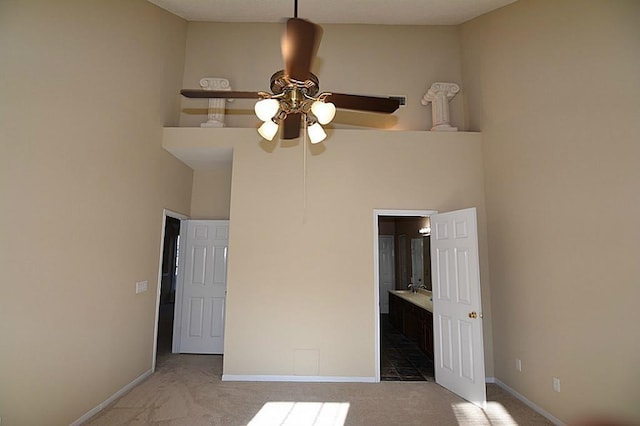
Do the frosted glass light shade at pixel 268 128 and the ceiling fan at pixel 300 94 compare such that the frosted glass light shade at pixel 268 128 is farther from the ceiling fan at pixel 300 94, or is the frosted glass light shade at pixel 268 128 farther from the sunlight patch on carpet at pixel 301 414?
the sunlight patch on carpet at pixel 301 414

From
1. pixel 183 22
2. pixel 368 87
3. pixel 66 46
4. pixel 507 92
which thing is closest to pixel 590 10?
pixel 507 92

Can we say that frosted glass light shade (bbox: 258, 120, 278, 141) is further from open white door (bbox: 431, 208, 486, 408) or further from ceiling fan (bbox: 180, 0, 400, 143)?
open white door (bbox: 431, 208, 486, 408)

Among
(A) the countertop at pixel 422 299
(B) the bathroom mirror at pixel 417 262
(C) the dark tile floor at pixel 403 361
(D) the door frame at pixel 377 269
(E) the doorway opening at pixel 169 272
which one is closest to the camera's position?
(D) the door frame at pixel 377 269

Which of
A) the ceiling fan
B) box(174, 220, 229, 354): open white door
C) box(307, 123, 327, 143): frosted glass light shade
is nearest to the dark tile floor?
box(174, 220, 229, 354): open white door

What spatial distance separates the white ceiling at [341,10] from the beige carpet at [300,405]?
14.7 ft

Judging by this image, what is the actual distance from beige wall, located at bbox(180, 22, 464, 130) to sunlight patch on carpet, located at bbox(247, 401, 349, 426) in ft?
11.6

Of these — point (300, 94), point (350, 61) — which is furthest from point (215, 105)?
point (300, 94)

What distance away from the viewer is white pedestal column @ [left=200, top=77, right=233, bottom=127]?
13.5 feet

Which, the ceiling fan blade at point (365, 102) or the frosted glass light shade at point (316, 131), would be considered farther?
the frosted glass light shade at point (316, 131)

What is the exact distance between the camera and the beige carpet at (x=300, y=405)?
279 cm

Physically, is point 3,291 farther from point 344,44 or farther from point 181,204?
point 344,44

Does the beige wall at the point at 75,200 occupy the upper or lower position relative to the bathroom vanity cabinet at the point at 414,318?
upper

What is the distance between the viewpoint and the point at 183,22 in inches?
178

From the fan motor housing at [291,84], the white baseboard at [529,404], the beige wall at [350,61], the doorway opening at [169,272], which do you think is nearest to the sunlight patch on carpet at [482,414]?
the white baseboard at [529,404]
